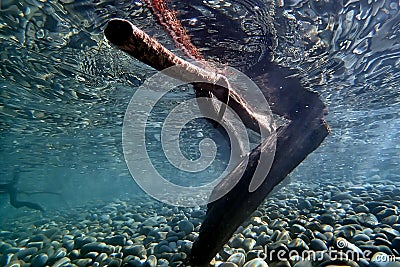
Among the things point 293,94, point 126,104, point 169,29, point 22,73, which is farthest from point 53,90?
point 293,94

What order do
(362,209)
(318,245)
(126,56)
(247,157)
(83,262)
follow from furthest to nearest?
(126,56) < (362,209) < (247,157) < (83,262) < (318,245)

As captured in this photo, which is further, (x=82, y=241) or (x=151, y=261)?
(x=82, y=241)

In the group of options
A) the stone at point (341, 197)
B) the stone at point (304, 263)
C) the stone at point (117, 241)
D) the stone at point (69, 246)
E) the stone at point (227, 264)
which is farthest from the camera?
the stone at point (341, 197)

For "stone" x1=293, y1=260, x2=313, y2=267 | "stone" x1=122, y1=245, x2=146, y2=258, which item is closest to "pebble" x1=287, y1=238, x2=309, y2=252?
"stone" x1=293, y1=260, x2=313, y2=267

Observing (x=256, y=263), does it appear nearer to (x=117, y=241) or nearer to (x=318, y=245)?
(x=318, y=245)

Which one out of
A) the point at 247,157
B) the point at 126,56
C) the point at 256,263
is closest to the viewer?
the point at 256,263

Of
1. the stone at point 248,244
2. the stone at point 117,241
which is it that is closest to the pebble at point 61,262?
the stone at point 117,241

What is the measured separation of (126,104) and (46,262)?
28.0 feet

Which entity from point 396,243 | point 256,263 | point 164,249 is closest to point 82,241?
point 164,249

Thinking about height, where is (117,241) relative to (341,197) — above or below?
below

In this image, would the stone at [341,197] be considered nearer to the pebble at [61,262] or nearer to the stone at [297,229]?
the stone at [297,229]

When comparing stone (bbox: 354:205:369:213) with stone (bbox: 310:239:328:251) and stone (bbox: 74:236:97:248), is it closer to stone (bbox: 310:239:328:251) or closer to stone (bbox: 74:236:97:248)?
stone (bbox: 310:239:328:251)

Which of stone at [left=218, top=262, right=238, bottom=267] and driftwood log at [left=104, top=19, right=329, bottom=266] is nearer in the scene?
driftwood log at [left=104, top=19, right=329, bottom=266]

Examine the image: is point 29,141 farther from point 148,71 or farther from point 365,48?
point 365,48
